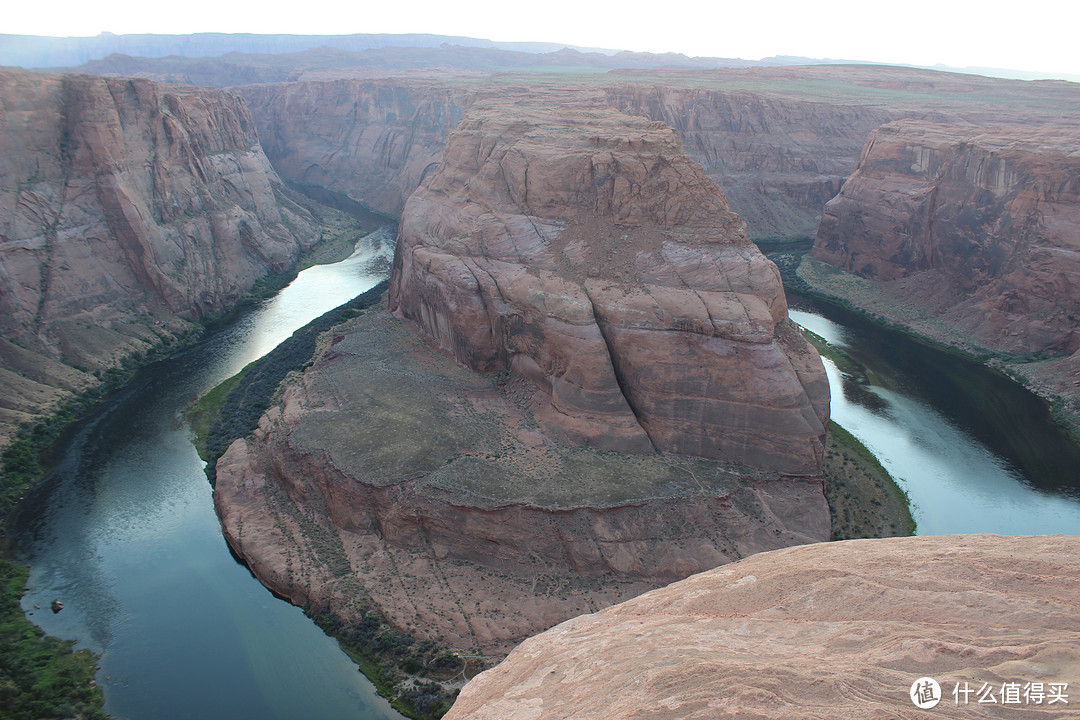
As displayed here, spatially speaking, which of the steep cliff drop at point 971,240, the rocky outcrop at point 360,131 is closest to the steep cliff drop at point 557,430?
the steep cliff drop at point 971,240

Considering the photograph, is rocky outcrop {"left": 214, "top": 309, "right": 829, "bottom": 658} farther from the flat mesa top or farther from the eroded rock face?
the eroded rock face

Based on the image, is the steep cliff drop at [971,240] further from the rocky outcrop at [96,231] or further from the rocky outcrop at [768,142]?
the rocky outcrop at [96,231]

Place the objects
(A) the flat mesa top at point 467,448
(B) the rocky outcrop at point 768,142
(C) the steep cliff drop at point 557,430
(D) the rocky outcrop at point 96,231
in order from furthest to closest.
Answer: (B) the rocky outcrop at point 768,142
(D) the rocky outcrop at point 96,231
(A) the flat mesa top at point 467,448
(C) the steep cliff drop at point 557,430

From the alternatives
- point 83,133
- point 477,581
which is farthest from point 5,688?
point 83,133

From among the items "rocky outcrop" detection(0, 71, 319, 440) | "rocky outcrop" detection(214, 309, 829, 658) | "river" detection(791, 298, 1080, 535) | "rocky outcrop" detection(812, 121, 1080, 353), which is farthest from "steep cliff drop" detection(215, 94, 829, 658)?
"rocky outcrop" detection(812, 121, 1080, 353)

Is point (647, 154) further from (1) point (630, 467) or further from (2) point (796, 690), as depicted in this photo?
(2) point (796, 690)
